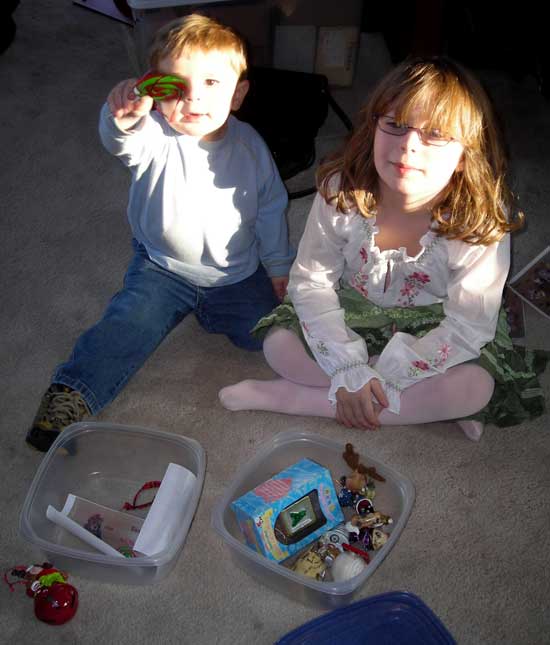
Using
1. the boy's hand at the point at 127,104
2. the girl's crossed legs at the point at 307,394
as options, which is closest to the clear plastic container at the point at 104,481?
the girl's crossed legs at the point at 307,394

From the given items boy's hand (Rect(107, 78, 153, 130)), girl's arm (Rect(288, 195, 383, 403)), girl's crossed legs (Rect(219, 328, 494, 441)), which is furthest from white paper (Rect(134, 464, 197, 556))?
boy's hand (Rect(107, 78, 153, 130))

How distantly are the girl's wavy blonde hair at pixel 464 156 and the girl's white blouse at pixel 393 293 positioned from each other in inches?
1.2

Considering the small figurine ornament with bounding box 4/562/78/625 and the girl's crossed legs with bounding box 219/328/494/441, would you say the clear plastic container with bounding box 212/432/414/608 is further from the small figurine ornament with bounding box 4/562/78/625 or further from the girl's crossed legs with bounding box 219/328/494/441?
the small figurine ornament with bounding box 4/562/78/625

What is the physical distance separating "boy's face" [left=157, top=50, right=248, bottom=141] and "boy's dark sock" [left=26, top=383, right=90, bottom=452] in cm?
50

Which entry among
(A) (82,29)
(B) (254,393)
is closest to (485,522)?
(B) (254,393)

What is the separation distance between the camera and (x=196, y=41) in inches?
46.6

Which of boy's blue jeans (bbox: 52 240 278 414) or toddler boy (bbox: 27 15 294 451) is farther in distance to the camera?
boy's blue jeans (bbox: 52 240 278 414)

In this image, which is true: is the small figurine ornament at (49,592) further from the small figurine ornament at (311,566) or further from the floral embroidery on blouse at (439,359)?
the floral embroidery on blouse at (439,359)

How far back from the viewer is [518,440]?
4.49 ft

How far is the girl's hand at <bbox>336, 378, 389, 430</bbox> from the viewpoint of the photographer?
4.19 feet

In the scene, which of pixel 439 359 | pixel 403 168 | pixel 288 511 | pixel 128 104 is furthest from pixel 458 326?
pixel 128 104

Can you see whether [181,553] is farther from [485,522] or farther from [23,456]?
[485,522]

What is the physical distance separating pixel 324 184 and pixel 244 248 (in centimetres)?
23

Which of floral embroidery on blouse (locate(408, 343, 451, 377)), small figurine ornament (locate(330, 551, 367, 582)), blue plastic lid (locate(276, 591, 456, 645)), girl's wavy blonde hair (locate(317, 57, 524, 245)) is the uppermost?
girl's wavy blonde hair (locate(317, 57, 524, 245))
